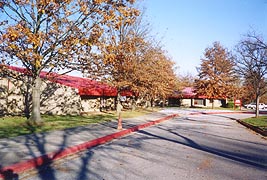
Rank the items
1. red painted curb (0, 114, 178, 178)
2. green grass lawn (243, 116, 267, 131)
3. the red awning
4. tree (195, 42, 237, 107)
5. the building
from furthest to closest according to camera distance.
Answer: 1. tree (195, 42, 237, 107)
2. the red awning
3. the building
4. green grass lawn (243, 116, 267, 131)
5. red painted curb (0, 114, 178, 178)

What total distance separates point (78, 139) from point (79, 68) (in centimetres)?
700

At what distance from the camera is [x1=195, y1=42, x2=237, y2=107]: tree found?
5425cm

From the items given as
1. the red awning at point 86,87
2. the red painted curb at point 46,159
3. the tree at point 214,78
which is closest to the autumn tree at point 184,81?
the tree at point 214,78

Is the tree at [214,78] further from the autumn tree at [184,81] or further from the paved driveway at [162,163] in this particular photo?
the paved driveway at [162,163]

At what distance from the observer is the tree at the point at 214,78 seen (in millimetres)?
54250

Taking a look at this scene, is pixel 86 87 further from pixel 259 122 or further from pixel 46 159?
pixel 46 159

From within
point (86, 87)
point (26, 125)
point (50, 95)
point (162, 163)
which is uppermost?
point (86, 87)

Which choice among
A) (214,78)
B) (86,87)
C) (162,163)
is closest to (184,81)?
(214,78)

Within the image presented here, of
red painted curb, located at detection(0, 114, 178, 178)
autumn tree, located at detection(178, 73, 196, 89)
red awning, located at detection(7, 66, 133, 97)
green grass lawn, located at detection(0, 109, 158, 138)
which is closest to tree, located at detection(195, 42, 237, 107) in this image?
autumn tree, located at detection(178, 73, 196, 89)

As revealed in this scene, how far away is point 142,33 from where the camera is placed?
109 ft

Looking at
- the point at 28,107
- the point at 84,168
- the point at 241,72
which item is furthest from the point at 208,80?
the point at 84,168

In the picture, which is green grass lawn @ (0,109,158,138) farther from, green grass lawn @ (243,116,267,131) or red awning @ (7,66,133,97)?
green grass lawn @ (243,116,267,131)

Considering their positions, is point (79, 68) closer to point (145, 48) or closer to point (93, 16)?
point (93, 16)

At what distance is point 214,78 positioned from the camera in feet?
181
